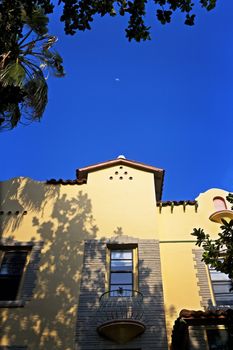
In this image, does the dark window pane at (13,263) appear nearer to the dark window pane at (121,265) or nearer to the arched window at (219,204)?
the dark window pane at (121,265)

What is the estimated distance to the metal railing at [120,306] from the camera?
10.2 m

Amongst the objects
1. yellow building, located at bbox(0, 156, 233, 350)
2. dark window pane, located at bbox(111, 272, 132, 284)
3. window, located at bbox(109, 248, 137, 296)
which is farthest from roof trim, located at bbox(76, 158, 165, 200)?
dark window pane, located at bbox(111, 272, 132, 284)

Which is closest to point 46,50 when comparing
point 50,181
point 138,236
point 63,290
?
point 50,181

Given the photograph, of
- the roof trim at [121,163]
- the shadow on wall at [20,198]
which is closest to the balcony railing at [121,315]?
the shadow on wall at [20,198]

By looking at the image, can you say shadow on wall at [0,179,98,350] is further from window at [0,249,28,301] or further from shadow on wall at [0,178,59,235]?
window at [0,249,28,301]

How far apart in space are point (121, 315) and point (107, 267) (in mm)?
1722

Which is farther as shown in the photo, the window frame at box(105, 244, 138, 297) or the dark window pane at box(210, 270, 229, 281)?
the dark window pane at box(210, 270, 229, 281)

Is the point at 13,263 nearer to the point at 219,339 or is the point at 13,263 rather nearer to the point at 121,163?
the point at 121,163

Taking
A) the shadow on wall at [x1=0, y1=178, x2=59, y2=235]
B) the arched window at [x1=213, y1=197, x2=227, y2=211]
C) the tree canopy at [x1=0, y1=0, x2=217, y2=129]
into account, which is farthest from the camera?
the arched window at [x1=213, y1=197, x2=227, y2=211]

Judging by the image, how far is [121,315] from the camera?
402 inches

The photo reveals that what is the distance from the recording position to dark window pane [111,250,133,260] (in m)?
12.0

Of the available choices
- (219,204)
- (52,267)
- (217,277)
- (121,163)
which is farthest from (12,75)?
(217,277)

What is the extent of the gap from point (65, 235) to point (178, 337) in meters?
4.89

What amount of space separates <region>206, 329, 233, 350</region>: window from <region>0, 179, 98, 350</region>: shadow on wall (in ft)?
11.6
